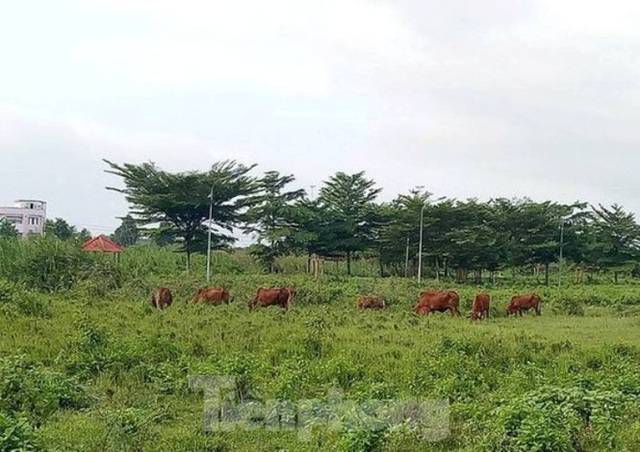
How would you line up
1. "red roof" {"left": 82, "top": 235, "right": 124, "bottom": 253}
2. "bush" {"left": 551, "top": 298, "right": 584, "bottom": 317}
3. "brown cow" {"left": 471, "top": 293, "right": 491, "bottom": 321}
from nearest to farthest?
1. "brown cow" {"left": 471, "top": 293, "right": 491, "bottom": 321}
2. "bush" {"left": 551, "top": 298, "right": 584, "bottom": 317}
3. "red roof" {"left": 82, "top": 235, "right": 124, "bottom": 253}

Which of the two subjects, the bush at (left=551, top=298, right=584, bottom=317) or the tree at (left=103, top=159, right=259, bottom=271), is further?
the tree at (left=103, top=159, right=259, bottom=271)

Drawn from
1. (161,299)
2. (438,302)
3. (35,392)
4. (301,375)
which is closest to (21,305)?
(161,299)

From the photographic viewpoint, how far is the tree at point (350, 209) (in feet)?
127

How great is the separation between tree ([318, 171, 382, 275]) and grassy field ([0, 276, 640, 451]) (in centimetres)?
2120

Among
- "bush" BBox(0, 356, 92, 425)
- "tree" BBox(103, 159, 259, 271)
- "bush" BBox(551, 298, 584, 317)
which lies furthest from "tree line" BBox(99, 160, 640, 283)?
"bush" BBox(0, 356, 92, 425)

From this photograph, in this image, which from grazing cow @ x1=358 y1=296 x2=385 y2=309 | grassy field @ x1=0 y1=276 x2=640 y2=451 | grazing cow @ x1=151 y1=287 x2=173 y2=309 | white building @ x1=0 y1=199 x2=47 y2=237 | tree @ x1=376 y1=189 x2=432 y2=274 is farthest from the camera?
white building @ x1=0 y1=199 x2=47 y2=237

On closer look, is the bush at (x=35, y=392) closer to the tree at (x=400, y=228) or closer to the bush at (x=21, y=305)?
the bush at (x=21, y=305)

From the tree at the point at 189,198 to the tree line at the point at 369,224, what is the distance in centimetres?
5

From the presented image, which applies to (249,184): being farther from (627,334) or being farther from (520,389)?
(520,389)

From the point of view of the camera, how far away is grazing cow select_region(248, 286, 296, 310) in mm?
20156

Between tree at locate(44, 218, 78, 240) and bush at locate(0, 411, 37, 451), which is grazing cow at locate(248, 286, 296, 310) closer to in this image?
bush at locate(0, 411, 37, 451)

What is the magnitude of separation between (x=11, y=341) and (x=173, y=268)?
22.4 m

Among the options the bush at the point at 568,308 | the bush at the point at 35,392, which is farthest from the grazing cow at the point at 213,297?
the bush at the point at 35,392

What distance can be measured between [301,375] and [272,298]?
11.8m
